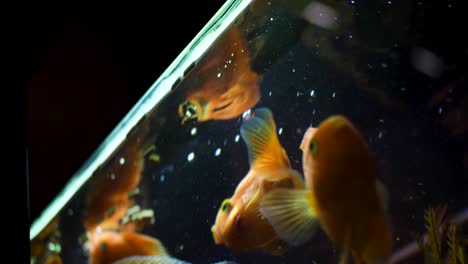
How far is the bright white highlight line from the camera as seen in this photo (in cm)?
112

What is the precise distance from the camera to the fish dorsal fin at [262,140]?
3.16 feet

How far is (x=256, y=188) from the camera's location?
1.01 meters

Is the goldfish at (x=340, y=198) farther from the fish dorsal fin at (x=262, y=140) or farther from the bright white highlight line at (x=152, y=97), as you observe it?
the bright white highlight line at (x=152, y=97)

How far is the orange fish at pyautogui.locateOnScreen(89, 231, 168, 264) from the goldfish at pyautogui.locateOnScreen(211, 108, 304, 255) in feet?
0.92

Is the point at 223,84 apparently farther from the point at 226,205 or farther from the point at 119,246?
the point at 119,246

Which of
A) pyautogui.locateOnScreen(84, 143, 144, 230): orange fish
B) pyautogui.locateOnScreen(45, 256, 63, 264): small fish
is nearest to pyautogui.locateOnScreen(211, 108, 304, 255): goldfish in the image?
pyautogui.locateOnScreen(84, 143, 144, 230): orange fish

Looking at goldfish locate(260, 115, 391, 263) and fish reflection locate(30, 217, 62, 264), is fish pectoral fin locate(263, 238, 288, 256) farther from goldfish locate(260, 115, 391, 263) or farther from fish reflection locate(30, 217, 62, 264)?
fish reflection locate(30, 217, 62, 264)

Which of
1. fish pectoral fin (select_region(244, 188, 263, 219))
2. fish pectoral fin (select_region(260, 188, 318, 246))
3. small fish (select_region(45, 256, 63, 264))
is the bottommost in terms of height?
small fish (select_region(45, 256, 63, 264))

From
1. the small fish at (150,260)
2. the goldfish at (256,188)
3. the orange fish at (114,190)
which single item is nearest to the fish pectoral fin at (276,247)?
the goldfish at (256,188)

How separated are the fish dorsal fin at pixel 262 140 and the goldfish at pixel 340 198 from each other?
7 cm

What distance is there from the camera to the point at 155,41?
1.76 metres

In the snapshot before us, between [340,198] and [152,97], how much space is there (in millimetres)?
688

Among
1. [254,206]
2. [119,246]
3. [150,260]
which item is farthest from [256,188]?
[119,246]

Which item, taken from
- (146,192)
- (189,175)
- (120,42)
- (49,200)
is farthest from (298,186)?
(49,200)
